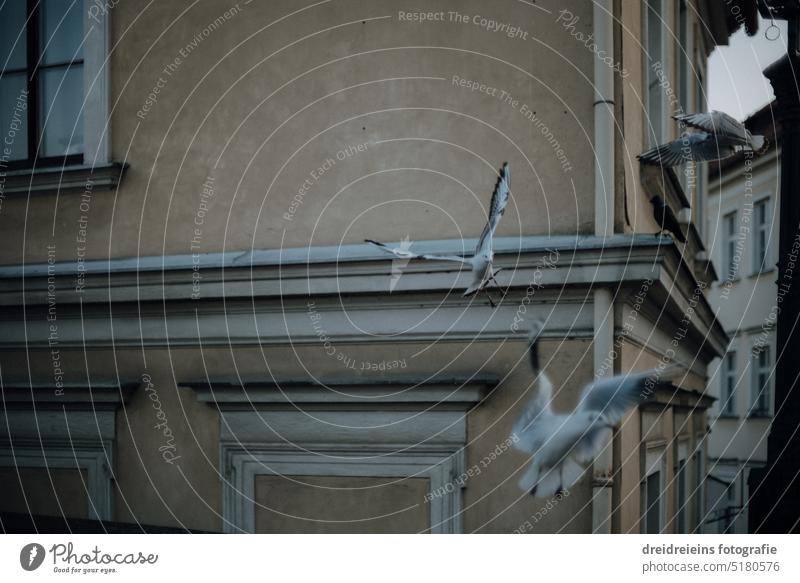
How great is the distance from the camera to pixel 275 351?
318cm

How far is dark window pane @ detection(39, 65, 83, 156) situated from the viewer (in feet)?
11.3

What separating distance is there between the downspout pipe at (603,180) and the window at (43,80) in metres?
1.57

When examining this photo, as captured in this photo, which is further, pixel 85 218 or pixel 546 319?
pixel 85 218

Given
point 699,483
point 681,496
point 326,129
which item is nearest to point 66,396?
point 326,129

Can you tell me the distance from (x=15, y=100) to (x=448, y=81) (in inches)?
56.2

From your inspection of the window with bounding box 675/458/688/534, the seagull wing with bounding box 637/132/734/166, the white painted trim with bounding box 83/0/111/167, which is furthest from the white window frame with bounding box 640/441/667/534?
the white painted trim with bounding box 83/0/111/167

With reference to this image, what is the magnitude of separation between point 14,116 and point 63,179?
32cm

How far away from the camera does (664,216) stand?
321cm

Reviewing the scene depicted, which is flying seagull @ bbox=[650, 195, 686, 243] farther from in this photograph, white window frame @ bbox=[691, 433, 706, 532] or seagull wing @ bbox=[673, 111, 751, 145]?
white window frame @ bbox=[691, 433, 706, 532]

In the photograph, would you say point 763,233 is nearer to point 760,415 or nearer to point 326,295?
point 760,415

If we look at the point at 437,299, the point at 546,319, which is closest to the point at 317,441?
the point at 437,299

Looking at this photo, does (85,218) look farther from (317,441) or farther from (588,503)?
(588,503)
